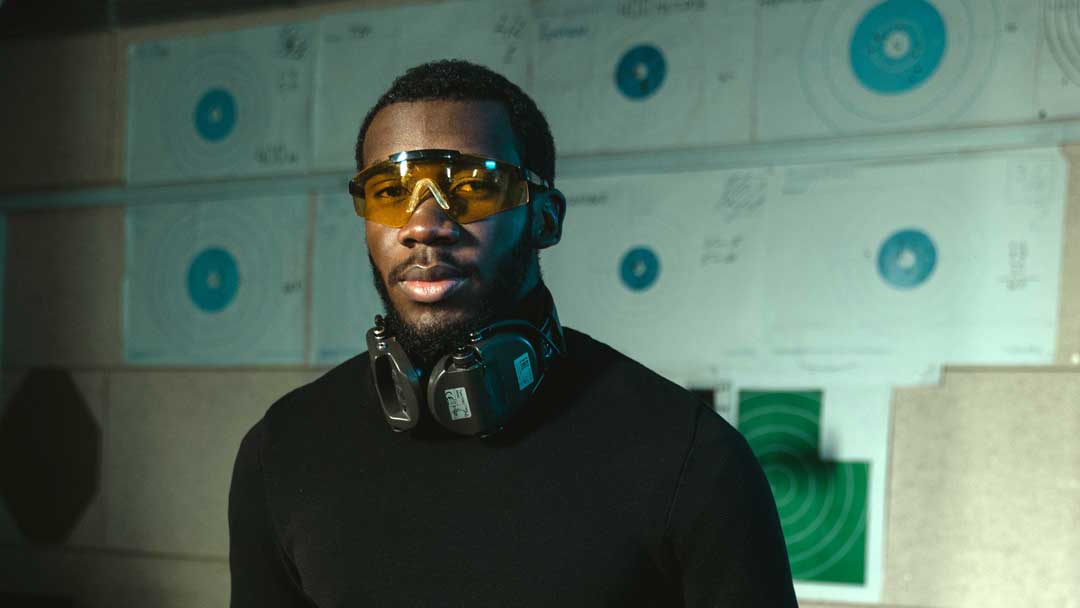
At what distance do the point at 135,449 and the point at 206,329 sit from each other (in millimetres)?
333

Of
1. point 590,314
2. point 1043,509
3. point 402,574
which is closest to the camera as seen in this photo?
point 402,574

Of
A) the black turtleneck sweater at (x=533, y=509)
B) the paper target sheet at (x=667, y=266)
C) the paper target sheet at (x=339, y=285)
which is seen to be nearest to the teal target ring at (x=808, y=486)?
the paper target sheet at (x=667, y=266)

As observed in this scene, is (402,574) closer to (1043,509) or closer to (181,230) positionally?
(1043,509)

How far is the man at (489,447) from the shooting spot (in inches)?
36.8

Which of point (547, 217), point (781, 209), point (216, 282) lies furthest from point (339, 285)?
point (547, 217)

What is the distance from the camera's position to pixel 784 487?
75.0 inches

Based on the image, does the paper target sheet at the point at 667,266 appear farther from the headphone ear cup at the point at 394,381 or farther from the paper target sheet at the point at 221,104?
the headphone ear cup at the point at 394,381

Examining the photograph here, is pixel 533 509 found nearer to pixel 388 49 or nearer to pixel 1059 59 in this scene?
pixel 1059 59

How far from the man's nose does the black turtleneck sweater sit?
18 centimetres

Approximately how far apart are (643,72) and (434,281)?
1211mm

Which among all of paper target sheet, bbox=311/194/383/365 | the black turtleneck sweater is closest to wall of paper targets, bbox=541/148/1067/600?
paper target sheet, bbox=311/194/383/365

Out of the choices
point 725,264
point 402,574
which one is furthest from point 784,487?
point 402,574

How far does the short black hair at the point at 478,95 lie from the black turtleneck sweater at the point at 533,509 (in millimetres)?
197

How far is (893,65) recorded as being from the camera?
6.15ft
